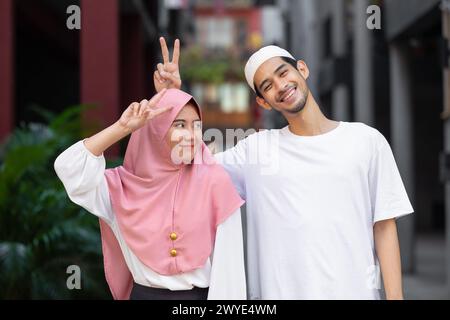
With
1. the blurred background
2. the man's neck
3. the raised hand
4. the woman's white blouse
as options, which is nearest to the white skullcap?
the man's neck

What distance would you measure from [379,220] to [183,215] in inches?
30.2

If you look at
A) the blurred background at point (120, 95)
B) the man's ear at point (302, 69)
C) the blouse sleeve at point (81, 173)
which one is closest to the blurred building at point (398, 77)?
the blurred background at point (120, 95)

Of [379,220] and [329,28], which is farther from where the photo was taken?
[329,28]

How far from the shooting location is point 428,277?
10.1 meters

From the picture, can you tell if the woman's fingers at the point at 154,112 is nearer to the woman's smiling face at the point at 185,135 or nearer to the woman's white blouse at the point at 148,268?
the woman's smiling face at the point at 185,135

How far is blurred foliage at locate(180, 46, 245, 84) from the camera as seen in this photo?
39.9 meters

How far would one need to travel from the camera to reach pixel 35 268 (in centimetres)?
609

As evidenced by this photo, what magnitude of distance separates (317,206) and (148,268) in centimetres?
69

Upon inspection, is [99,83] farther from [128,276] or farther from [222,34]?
[222,34]

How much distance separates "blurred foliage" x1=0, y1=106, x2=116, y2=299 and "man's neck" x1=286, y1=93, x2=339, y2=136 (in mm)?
3653

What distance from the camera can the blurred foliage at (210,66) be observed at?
131ft

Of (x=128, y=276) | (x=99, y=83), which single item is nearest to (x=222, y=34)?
(x=99, y=83)

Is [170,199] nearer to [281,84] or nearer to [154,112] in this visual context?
[154,112]

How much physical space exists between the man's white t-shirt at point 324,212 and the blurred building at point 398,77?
5.40m
